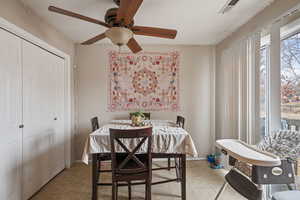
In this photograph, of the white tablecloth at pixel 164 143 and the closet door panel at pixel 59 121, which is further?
the closet door panel at pixel 59 121

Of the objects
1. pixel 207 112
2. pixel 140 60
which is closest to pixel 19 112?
pixel 140 60

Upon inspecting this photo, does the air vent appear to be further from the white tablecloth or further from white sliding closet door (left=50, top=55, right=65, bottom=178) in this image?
white sliding closet door (left=50, top=55, right=65, bottom=178)

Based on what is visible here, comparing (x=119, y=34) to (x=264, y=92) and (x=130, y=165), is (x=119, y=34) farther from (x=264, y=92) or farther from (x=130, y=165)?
(x=264, y=92)

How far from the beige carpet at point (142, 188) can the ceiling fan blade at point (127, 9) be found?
2135mm

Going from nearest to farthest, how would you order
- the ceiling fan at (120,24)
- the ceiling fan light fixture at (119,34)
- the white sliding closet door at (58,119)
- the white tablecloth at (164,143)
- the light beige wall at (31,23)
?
the ceiling fan at (120,24) → the ceiling fan light fixture at (119,34) → the light beige wall at (31,23) → the white tablecloth at (164,143) → the white sliding closet door at (58,119)

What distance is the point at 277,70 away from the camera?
197 centimetres

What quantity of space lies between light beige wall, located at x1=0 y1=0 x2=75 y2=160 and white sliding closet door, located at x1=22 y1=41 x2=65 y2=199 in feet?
0.64

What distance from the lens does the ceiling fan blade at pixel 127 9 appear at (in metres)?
1.36

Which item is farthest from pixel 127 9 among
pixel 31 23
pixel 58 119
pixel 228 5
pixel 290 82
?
pixel 58 119

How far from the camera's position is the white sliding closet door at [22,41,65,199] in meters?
2.14

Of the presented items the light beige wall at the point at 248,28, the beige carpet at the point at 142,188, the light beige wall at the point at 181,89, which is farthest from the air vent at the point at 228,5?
the beige carpet at the point at 142,188

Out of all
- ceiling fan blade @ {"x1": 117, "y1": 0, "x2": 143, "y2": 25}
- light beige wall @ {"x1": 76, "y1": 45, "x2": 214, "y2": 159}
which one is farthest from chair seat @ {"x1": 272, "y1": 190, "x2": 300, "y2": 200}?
light beige wall @ {"x1": 76, "y1": 45, "x2": 214, "y2": 159}

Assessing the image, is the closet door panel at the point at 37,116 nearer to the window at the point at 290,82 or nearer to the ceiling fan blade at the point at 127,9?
the ceiling fan blade at the point at 127,9

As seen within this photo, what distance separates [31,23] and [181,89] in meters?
2.69
